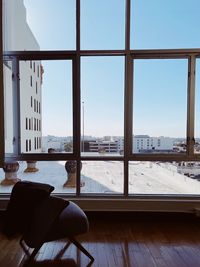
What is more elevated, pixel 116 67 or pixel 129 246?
pixel 116 67

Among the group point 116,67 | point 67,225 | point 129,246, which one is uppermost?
point 116,67

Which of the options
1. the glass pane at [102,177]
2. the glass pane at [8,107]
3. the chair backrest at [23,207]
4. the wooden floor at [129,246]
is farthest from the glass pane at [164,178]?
the glass pane at [8,107]

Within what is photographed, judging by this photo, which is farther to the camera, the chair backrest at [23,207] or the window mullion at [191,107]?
the window mullion at [191,107]

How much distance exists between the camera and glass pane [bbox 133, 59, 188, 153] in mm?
3086

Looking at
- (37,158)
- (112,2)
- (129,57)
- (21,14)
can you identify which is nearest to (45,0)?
(21,14)

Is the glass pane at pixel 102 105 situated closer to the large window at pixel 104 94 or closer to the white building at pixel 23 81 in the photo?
the large window at pixel 104 94

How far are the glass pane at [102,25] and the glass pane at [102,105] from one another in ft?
0.66

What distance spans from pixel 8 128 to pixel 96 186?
1512mm

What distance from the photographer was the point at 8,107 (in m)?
3.12

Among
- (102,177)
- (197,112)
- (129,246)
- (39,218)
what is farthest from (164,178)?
(39,218)

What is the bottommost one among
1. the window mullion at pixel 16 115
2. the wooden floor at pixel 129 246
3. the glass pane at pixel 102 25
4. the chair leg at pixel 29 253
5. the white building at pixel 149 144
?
the wooden floor at pixel 129 246

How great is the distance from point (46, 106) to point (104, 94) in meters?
0.86

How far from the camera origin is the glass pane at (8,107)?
307cm

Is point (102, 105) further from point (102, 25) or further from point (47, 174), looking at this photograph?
point (47, 174)
